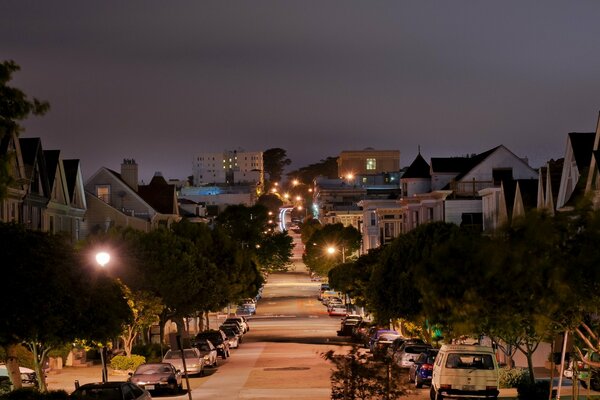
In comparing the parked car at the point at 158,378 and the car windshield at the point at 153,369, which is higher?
the car windshield at the point at 153,369

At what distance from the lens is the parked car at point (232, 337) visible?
258 feet

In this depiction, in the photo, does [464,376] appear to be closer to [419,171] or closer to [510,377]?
[510,377]

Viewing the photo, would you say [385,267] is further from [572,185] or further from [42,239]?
[42,239]

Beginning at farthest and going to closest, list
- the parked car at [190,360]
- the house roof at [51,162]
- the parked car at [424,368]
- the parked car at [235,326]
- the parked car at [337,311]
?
the parked car at [337,311] → the parked car at [235,326] → the house roof at [51,162] → the parked car at [190,360] → the parked car at [424,368]

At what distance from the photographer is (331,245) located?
16750 centimetres

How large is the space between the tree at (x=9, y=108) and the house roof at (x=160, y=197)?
290ft

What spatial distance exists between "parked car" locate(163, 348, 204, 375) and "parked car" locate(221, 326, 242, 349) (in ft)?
67.4

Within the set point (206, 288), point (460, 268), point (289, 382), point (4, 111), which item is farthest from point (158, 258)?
point (4, 111)

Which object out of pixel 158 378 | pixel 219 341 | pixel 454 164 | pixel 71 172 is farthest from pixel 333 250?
pixel 158 378

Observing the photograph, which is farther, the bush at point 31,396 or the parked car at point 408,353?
the parked car at point 408,353

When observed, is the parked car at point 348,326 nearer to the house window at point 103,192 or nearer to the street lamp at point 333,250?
the house window at point 103,192

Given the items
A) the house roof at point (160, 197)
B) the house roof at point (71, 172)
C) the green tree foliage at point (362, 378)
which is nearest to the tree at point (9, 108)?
the green tree foliage at point (362, 378)

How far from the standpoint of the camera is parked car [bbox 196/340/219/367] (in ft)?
198

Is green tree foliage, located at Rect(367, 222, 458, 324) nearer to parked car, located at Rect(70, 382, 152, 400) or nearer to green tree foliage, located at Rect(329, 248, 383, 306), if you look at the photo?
green tree foliage, located at Rect(329, 248, 383, 306)
